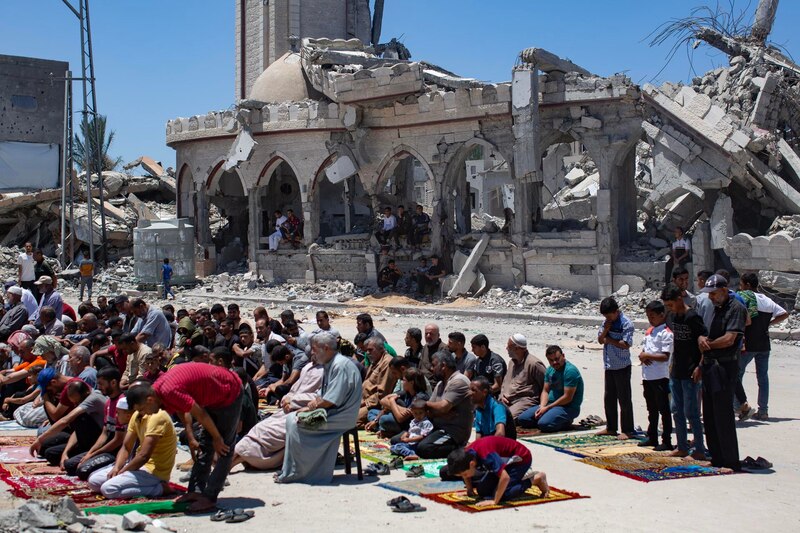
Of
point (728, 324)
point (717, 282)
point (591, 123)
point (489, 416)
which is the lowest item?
point (489, 416)

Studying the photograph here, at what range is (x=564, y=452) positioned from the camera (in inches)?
337

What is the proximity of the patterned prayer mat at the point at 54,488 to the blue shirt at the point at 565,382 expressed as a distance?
395cm

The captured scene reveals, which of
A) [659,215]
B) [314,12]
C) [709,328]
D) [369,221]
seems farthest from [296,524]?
[314,12]

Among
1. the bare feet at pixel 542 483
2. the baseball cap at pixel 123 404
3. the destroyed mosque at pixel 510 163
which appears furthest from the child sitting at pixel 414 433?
the destroyed mosque at pixel 510 163

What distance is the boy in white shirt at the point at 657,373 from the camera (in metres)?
8.72

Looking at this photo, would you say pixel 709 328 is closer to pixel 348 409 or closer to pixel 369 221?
pixel 348 409

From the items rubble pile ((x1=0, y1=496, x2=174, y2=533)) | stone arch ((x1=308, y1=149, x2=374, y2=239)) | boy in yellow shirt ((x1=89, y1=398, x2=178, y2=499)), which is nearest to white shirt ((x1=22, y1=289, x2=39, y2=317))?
boy in yellow shirt ((x1=89, y1=398, x2=178, y2=499))

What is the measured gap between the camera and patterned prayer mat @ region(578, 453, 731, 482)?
766 cm

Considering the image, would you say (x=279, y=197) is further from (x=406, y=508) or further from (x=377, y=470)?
(x=406, y=508)

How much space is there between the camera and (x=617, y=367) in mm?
9258

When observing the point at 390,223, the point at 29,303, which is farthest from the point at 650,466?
the point at 390,223

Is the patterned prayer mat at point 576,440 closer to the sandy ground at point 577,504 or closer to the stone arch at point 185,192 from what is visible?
the sandy ground at point 577,504

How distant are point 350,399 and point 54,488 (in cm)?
240

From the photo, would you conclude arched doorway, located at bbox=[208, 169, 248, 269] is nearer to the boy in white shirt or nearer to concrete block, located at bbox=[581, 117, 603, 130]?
concrete block, located at bbox=[581, 117, 603, 130]
